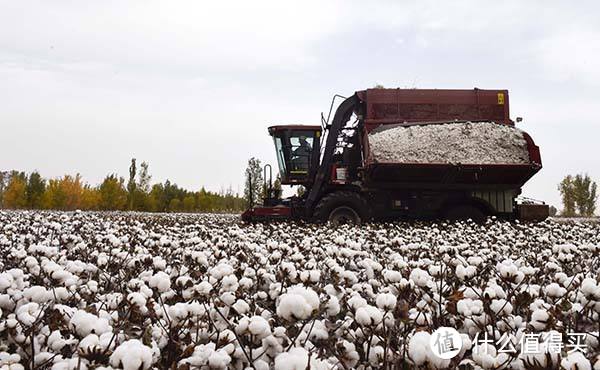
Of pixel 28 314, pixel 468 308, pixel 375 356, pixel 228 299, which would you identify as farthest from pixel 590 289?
pixel 28 314

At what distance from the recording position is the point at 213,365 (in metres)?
1.79

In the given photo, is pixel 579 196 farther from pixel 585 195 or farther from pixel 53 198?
pixel 53 198

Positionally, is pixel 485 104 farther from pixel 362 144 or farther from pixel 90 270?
pixel 90 270

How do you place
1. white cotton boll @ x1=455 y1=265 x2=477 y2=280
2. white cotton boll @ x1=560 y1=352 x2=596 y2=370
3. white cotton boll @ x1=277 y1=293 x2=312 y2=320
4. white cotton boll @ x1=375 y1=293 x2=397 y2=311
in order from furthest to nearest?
1. white cotton boll @ x1=455 y1=265 x2=477 y2=280
2. white cotton boll @ x1=375 y1=293 x2=397 y2=311
3. white cotton boll @ x1=277 y1=293 x2=312 y2=320
4. white cotton boll @ x1=560 y1=352 x2=596 y2=370

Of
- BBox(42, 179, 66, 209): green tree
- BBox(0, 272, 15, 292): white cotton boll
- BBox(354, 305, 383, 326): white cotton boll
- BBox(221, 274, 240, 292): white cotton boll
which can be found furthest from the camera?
BBox(42, 179, 66, 209): green tree

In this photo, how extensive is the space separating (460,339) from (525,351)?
0.23m

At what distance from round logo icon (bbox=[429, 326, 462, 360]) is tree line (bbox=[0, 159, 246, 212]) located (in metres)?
42.9

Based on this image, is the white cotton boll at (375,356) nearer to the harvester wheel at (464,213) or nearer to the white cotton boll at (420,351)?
the white cotton boll at (420,351)

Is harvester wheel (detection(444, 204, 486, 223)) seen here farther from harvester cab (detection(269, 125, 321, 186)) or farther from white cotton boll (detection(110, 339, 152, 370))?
white cotton boll (detection(110, 339, 152, 370))

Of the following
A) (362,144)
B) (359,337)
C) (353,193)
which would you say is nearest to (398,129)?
(362,144)

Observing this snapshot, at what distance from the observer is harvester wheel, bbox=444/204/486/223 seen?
1120 cm

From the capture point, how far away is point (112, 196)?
43.8m

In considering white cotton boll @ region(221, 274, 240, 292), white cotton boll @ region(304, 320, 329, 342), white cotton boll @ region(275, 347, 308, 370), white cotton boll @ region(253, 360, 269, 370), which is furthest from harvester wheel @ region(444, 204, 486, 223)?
white cotton boll @ region(275, 347, 308, 370)

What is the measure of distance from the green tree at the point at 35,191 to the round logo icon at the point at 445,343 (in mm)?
44457
